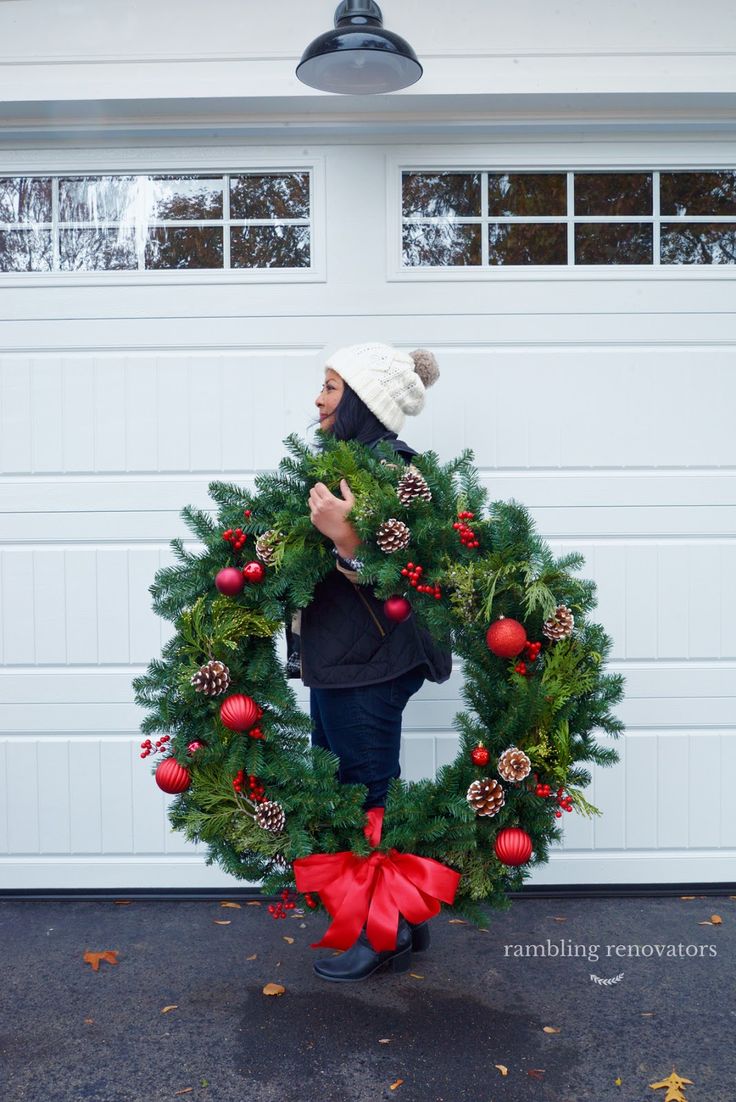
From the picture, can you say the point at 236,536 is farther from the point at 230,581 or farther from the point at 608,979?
the point at 608,979

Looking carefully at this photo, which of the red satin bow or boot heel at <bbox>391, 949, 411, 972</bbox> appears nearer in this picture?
the red satin bow

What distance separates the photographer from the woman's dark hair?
108 inches

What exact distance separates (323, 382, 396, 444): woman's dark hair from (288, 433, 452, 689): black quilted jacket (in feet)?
0.24

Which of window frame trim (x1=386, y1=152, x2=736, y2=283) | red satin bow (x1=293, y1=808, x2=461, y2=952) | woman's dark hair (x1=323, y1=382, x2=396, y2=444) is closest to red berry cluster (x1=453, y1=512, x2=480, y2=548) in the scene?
woman's dark hair (x1=323, y1=382, x2=396, y2=444)

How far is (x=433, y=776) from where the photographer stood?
11.6 feet

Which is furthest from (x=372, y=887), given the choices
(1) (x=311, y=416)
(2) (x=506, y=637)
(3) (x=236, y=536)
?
(1) (x=311, y=416)

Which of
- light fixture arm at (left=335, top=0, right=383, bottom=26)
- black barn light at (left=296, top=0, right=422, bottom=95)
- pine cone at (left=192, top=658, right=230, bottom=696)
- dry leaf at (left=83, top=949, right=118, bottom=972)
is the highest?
light fixture arm at (left=335, top=0, right=383, bottom=26)

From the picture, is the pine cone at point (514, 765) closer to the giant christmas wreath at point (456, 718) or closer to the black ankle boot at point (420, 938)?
the giant christmas wreath at point (456, 718)

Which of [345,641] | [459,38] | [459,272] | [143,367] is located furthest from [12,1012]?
[459,38]

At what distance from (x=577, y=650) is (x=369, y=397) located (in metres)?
0.81

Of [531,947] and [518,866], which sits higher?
[518,866]

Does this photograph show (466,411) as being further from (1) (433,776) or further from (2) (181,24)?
(2) (181,24)

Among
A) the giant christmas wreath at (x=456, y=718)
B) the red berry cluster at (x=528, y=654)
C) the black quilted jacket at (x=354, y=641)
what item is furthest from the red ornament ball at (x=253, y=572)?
the red berry cluster at (x=528, y=654)

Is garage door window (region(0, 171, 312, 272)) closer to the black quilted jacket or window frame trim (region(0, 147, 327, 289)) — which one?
window frame trim (region(0, 147, 327, 289))
